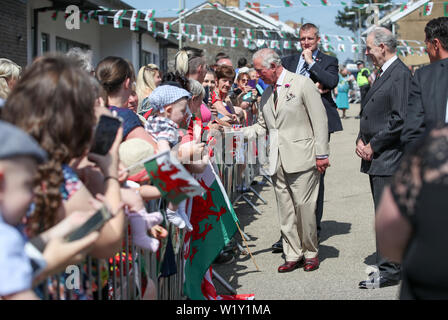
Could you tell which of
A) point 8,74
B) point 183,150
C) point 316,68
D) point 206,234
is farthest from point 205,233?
point 316,68

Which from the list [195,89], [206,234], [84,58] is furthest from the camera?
[195,89]

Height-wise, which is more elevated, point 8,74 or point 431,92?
point 8,74

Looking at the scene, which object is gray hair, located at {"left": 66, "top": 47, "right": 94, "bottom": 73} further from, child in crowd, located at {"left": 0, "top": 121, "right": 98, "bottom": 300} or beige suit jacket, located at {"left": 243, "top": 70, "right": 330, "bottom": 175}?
child in crowd, located at {"left": 0, "top": 121, "right": 98, "bottom": 300}

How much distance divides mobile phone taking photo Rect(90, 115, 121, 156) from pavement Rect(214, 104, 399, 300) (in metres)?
2.72

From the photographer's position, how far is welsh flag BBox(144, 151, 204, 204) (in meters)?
2.70

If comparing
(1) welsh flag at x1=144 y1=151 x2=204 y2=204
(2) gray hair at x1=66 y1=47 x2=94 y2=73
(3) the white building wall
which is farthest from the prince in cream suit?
(3) the white building wall

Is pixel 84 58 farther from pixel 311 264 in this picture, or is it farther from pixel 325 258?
pixel 325 258

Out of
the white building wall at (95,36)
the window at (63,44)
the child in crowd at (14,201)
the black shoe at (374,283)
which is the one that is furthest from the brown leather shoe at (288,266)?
the window at (63,44)

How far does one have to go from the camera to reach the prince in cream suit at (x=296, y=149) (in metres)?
5.48

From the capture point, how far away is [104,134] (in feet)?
8.22

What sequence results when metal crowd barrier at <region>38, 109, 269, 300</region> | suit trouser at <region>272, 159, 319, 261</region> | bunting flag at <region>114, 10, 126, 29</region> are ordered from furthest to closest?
bunting flag at <region>114, 10, 126, 29</region>, suit trouser at <region>272, 159, 319, 261</region>, metal crowd barrier at <region>38, 109, 269, 300</region>

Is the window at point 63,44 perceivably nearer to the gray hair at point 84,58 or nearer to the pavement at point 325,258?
the pavement at point 325,258

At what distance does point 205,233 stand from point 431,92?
2.11 meters
